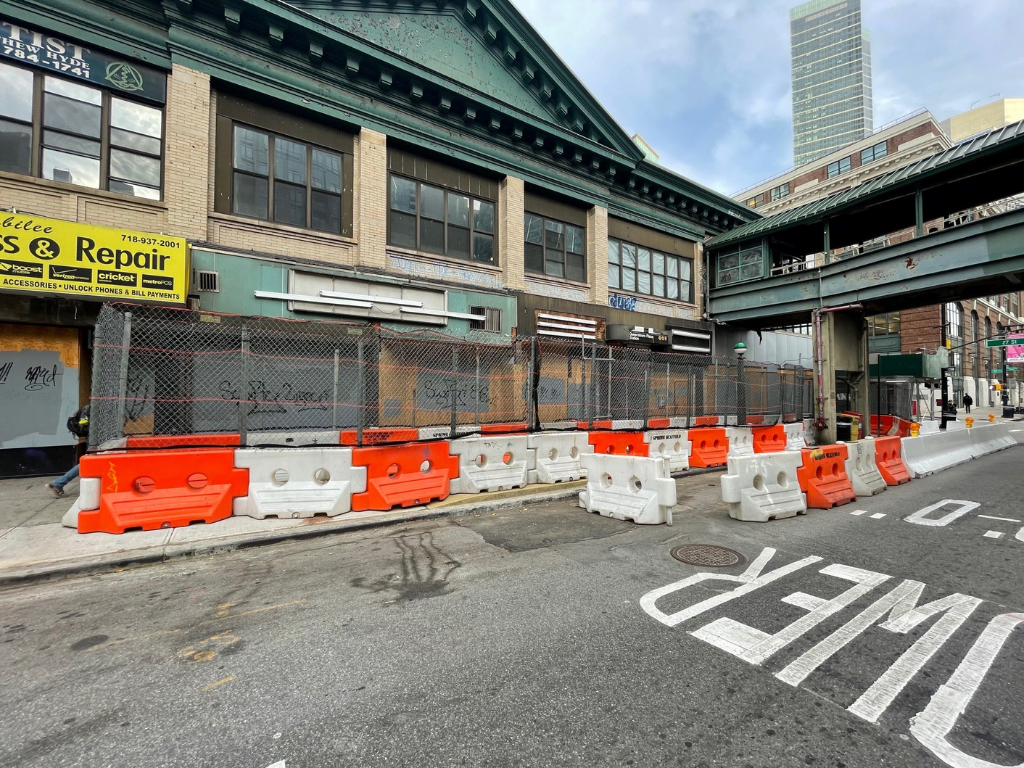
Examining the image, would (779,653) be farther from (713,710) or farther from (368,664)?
(368,664)

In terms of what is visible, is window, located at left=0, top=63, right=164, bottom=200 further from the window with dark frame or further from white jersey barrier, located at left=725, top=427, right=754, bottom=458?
the window with dark frame

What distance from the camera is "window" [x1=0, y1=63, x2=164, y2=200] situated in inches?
353

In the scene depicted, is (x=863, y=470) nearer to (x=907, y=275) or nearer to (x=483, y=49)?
(x=907, y=275)

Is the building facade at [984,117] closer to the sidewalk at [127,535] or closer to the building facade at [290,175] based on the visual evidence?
the building facade at [290,175]

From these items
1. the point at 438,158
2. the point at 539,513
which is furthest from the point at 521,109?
the point at 539,513

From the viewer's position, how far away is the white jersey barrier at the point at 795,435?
14.0 metres

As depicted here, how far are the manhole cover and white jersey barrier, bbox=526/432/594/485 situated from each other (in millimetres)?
3297

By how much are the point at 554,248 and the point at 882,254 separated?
35.4 ft

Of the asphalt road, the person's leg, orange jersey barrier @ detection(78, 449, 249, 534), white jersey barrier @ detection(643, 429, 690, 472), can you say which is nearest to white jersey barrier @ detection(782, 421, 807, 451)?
white jersey barrier @ detection(643, 429, 690, 472)

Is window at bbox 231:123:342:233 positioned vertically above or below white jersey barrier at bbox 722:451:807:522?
above

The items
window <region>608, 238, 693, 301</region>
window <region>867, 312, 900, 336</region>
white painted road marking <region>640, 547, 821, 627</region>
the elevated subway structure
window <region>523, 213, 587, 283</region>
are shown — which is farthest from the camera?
window <region>867, 312, 900, 336</region>

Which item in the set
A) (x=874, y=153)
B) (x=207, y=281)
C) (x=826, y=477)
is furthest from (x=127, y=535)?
(x=874, y=153)

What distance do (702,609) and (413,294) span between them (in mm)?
11059

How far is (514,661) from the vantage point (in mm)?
2945
